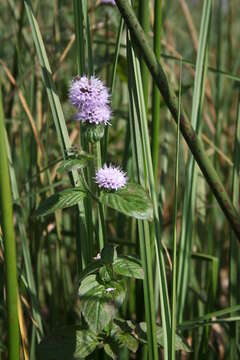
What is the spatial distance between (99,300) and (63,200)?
0.13 m

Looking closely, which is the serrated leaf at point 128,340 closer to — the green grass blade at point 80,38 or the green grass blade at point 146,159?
the green grass blade at point 146,159

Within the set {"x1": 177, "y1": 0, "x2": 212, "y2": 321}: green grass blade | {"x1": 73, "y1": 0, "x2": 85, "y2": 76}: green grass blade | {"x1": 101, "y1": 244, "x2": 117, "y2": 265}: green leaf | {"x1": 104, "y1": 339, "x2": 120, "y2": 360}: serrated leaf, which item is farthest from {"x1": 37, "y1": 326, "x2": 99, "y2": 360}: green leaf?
{"x1": 73, "y1": 0, "x2": 85, "y2": 76}: green grass blade

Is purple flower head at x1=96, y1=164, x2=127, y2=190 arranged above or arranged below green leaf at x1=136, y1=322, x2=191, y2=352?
above

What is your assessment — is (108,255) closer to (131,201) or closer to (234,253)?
(131,201)

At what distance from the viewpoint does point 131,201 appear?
65cm

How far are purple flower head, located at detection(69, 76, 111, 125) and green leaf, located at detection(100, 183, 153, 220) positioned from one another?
0.09 m

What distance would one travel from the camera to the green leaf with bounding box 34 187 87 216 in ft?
2.15

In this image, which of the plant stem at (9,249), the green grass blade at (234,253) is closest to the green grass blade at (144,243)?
the plant stem at (9,249)

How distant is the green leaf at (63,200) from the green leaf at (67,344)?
19cm

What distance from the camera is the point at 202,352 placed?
997 millimetres

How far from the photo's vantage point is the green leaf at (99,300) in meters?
0.67

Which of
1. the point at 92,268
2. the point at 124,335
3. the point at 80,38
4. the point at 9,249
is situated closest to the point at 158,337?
the point at 124,335

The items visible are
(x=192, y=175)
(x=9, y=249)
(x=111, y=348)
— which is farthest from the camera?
(x=192, y=175)

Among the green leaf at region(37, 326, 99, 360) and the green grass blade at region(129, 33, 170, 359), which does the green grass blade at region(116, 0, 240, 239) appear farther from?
the green leaf at region(37, 326, 99, 360)
